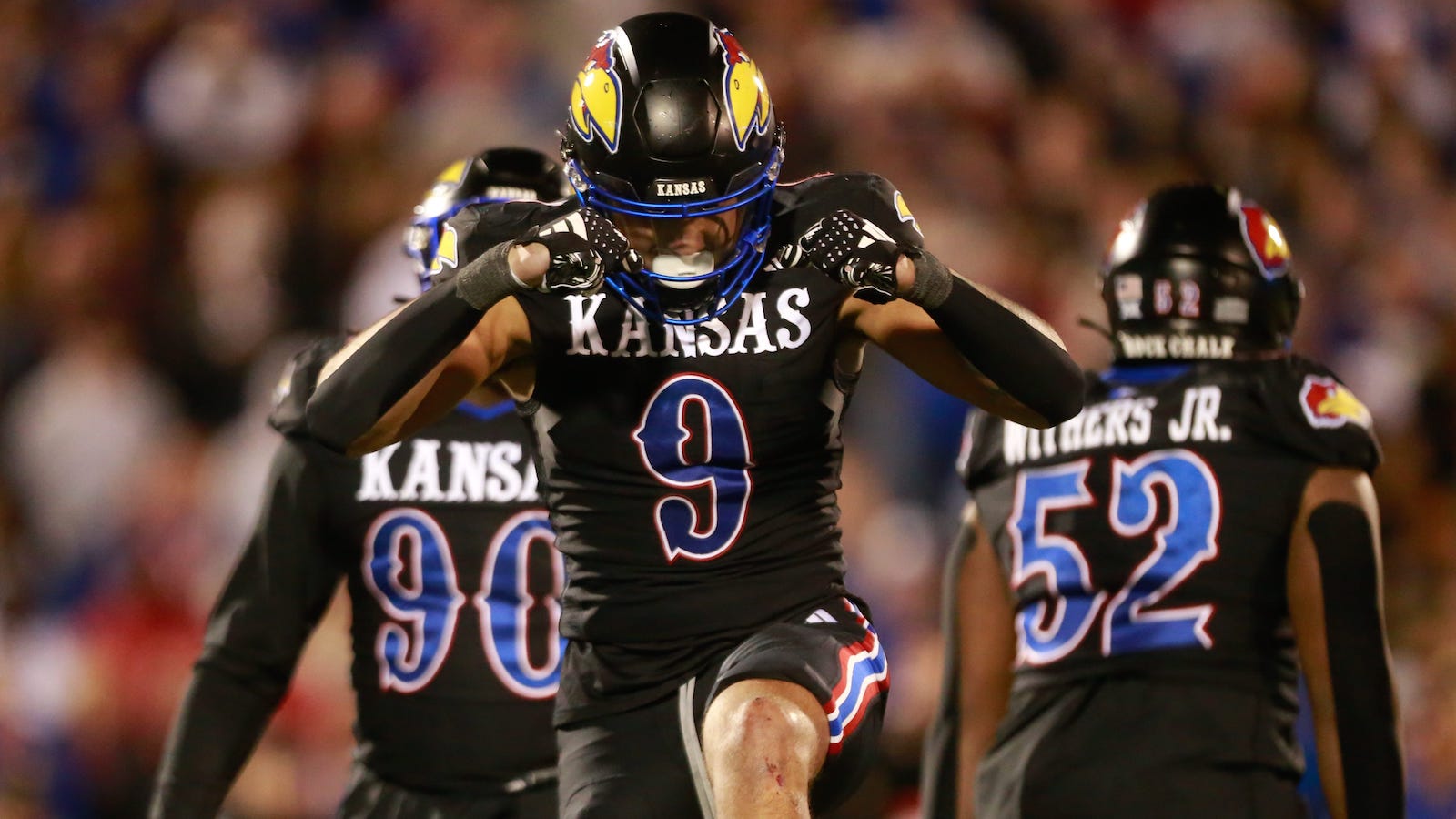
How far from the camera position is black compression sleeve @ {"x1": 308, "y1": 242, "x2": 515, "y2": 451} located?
3568 millimetres

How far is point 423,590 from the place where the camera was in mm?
4414

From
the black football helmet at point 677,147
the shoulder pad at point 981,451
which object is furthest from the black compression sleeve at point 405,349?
→ the shoulder pad at point 981,451

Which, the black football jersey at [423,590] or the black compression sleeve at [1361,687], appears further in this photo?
the black football jersey at [423,590]

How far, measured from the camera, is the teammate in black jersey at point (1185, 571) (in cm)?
420

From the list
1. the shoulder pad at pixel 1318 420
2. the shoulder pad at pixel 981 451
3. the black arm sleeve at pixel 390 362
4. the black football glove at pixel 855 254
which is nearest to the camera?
the black football glove at pixel 855 254

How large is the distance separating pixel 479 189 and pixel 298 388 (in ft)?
2.31

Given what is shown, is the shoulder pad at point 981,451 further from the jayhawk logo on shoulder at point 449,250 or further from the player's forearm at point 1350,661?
the jayhawk logo on shoulder at point 449,250

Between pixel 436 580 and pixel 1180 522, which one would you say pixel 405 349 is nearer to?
pixel 436 580

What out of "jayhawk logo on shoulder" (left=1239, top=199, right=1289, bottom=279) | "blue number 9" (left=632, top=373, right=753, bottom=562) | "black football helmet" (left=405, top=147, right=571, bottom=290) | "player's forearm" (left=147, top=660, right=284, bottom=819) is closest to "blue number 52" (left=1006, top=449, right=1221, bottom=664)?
"jayhawk logo on shoulder" (left=1239, top=199, right=1289, bottom=279)

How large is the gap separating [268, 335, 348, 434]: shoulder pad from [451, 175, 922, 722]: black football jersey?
85 centimetres

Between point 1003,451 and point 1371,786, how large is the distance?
3.67ft

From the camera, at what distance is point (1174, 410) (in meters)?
4.42

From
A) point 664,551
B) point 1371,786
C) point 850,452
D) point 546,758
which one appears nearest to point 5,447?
point 850,452

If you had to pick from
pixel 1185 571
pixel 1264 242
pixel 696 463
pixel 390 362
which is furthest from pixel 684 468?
pixel 1264 242
